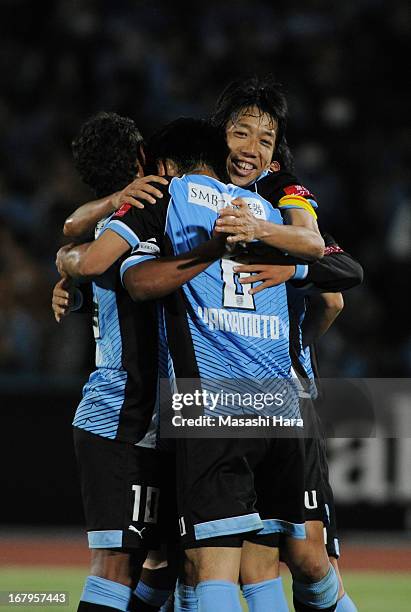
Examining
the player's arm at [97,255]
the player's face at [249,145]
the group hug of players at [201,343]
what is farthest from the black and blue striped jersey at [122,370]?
the player's face at [249,145]

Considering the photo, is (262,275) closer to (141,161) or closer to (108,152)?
(141,161)

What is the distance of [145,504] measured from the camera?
14.7ft

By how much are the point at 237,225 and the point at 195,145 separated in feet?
1.88

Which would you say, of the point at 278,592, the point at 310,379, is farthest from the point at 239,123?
the point at 278,592

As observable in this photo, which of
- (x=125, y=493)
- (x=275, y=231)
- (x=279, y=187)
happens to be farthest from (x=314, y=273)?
(x=125, y=493)

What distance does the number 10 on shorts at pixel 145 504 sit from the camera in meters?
4.46

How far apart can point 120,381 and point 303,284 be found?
860 millimetres

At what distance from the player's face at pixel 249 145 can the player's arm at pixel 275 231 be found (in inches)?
15.6

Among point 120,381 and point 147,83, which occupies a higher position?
point 147,83

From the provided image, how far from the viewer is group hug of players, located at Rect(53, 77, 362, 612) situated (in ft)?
12.8

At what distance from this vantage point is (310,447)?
4.60m

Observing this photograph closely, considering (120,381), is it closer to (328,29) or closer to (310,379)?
(310,379)

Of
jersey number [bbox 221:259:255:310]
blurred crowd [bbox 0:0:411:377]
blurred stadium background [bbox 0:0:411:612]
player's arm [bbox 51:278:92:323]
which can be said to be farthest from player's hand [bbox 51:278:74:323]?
blurred crowd [bbox 0:0:411:377]

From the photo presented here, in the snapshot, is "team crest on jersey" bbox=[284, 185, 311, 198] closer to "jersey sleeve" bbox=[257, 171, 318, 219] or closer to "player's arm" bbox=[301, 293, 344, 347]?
"jersey sleeve" bbox=[257, 171, 318, 219]
